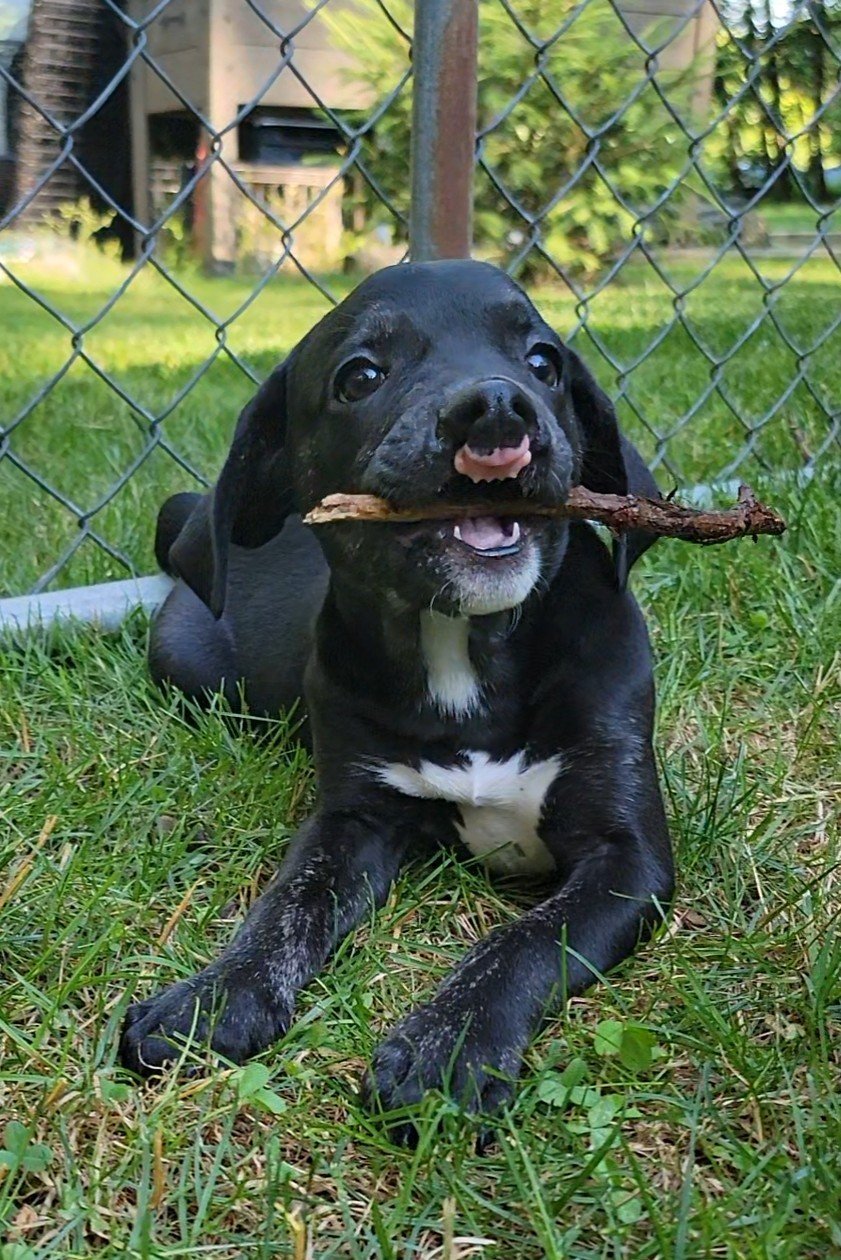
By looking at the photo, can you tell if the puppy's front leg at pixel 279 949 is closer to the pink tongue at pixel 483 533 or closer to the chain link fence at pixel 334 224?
the pink tongue at pixel 483 533

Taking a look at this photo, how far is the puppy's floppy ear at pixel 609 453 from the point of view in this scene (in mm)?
2803

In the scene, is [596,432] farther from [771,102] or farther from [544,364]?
[771,102]

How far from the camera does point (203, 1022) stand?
2.24m

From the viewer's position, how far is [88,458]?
5.43m

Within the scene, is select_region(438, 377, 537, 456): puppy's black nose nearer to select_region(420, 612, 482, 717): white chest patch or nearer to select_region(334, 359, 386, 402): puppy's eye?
select_region(334, 359, 386, 402): puppy's eye

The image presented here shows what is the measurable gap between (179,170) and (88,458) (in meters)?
3.98

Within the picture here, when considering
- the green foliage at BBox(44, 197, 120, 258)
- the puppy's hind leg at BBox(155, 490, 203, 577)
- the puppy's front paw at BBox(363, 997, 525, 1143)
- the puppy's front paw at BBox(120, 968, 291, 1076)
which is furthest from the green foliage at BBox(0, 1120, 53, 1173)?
the green foliage at BBox(44, 197, 120, 258)

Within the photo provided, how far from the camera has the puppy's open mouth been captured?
2.34m

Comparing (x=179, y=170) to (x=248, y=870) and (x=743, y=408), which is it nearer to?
(x=743, y=408)

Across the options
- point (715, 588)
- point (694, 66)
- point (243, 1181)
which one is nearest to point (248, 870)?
point (243, 1181)

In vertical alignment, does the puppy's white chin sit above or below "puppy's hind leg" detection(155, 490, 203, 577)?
above

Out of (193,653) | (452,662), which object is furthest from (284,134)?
(452,662)

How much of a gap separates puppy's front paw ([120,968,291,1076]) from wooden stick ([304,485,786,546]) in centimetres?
78

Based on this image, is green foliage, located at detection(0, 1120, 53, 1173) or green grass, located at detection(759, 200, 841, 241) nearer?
green foliage, located at detection(0, 1120, 53, 1173)
